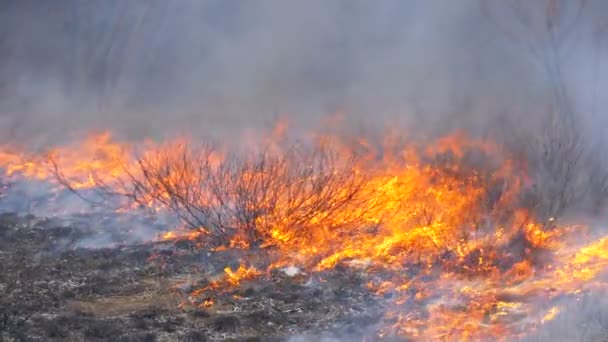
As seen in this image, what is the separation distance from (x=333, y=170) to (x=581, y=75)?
3.60 m

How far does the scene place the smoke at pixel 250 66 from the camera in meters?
10.4

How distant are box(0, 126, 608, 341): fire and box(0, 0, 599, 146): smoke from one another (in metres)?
0.98

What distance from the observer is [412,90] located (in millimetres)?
10633

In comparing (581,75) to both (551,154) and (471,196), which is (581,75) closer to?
(551,154)

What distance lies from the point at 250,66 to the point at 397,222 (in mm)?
4185

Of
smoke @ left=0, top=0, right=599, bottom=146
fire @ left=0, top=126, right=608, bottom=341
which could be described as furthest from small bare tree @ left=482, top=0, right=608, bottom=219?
fire @ left=0, top=126, right=608, bottom=341


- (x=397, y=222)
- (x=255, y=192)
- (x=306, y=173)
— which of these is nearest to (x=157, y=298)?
(x=255, y=192)

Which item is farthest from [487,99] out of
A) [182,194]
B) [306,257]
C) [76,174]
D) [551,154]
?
[76,174]

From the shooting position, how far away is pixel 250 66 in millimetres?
11750

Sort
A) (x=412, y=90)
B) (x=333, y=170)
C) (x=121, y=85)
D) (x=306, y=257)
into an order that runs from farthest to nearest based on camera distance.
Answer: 1. (x=121, y=85)
2. (x=412, y=90)
3. (x=333, y=170)
4. (x=306, y=257)

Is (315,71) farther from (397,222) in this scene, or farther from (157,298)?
(157,298)

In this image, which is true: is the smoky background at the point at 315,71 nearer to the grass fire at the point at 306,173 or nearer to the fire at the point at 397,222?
the grass fire at the point at 306,173

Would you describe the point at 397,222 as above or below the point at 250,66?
below

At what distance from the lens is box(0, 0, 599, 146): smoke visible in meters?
10.4
